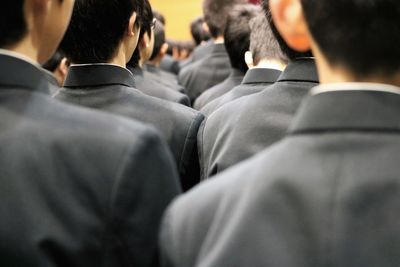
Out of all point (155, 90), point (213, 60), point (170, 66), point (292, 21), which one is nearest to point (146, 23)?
point (155, 90)

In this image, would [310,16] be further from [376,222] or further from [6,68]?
[6,68]

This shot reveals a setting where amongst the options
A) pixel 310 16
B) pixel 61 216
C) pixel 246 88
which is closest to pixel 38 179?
pixel 61 216

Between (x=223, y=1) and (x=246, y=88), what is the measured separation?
1889 mm

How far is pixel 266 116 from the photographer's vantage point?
1460 mm

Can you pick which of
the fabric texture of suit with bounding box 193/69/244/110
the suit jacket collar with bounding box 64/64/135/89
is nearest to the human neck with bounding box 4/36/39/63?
the suit jacket collar with bounding box 64/64/135/89

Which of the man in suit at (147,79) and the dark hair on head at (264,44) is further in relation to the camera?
the man in suit at (147,79)

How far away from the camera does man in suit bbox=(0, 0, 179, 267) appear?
0.86m

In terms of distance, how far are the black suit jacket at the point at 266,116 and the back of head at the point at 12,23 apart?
687 mm

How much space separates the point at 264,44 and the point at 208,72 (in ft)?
5.85

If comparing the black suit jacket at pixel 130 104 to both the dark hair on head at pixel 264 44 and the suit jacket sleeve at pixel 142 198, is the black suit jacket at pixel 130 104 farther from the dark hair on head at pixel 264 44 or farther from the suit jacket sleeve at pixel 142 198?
the suit jacket sleeve at pixel 142 198

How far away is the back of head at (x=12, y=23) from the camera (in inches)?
36.6

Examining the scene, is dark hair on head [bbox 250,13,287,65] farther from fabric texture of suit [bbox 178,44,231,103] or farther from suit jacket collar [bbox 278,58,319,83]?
fabric texture of suit [bbox 178,44,231,103]

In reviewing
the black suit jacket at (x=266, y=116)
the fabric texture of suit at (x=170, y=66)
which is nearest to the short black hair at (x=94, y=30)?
the black suit jacket at (x=266, y=116)

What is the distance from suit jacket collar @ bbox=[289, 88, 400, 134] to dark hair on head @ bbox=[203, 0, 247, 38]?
292 cm
